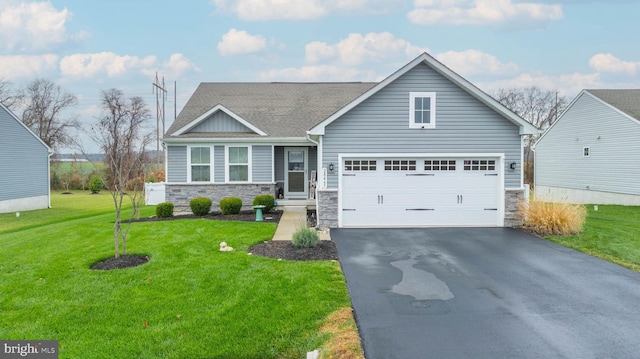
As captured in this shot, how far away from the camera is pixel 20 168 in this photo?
2089cm

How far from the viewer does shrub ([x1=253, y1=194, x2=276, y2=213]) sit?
49.5 ft

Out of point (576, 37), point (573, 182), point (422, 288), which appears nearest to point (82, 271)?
Result: point (422, 288)

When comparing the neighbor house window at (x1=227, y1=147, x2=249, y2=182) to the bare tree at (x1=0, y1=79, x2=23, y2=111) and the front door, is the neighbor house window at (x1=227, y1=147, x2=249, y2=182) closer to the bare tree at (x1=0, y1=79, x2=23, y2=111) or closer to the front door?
the front door

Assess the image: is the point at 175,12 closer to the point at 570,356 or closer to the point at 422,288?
the point at 422,288

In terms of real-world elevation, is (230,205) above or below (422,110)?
below

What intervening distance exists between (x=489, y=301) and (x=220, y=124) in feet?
43.2

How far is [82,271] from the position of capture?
25.0 ft

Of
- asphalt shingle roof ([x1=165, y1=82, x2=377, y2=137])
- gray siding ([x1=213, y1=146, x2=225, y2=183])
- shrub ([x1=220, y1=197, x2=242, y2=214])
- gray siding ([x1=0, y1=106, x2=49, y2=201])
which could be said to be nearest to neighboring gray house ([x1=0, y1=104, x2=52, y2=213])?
gray siding ([x1=0, y1=106, x2=49, y2=201])

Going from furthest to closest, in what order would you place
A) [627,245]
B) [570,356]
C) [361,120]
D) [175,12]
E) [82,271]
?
[175,12], [361,120], [627,245], [82,271], [570,356]

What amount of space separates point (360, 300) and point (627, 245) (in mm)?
7938

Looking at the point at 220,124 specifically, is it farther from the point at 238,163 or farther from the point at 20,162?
the point at 20,162

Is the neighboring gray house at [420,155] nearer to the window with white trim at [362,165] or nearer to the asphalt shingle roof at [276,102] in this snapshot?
the window with white trim at [362,165]

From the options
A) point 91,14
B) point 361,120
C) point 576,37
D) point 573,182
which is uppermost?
point 91,14

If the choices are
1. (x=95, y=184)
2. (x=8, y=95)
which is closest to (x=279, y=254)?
(x=95, y=184)
